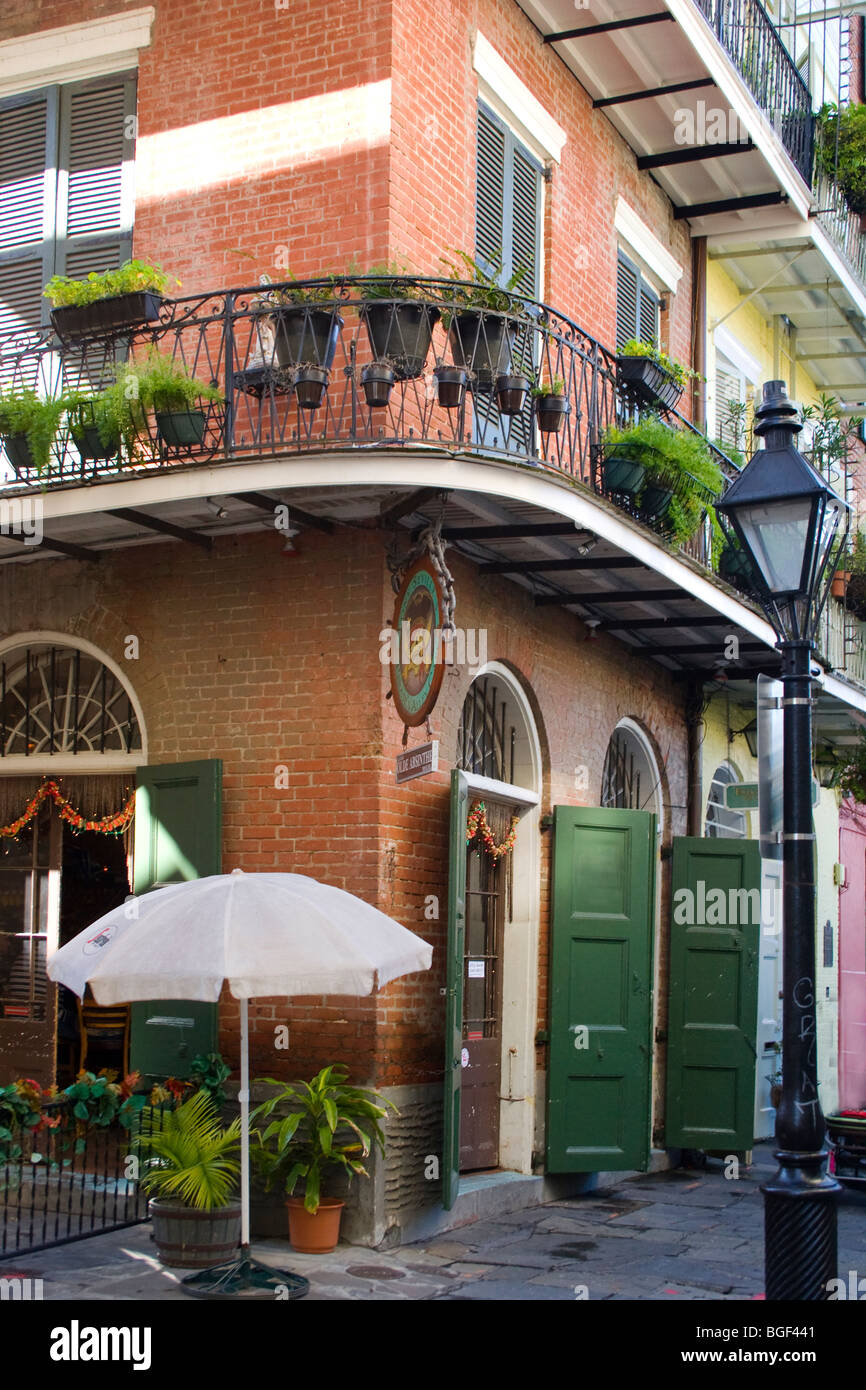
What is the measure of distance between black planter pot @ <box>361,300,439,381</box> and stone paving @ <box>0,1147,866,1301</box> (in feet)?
15.6

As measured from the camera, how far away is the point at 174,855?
9.36m

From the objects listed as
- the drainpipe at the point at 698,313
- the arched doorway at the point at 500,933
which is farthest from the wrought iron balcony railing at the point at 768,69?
the arched doorway at the point at 500,933

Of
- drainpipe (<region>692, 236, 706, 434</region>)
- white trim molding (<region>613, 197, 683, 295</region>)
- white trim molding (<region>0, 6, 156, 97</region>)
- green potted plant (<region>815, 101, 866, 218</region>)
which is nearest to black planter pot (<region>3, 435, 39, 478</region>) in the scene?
white trim molding (<region>0, 6, 156, 97</region>)

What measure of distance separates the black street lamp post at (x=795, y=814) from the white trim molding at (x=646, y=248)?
6041 mm

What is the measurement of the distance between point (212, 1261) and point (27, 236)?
681 cm

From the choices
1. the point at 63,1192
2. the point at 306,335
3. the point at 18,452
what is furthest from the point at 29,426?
the point at 63,1192

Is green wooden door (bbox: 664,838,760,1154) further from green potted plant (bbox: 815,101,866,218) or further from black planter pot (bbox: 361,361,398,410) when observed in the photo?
green potted plant (bbox: 815,101,866,218)

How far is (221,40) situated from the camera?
980 cm

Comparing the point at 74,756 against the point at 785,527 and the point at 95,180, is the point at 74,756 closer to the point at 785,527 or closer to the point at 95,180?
the point at 95,180

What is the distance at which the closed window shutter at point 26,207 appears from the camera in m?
10.5

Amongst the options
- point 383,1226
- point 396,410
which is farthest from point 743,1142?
point 396,410

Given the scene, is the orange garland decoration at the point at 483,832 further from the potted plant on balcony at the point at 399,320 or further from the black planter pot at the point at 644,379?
the potted plant on balcony at the point at 399,320

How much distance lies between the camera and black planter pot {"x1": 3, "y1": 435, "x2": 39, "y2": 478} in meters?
9.04

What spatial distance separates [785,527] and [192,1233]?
174 inches
